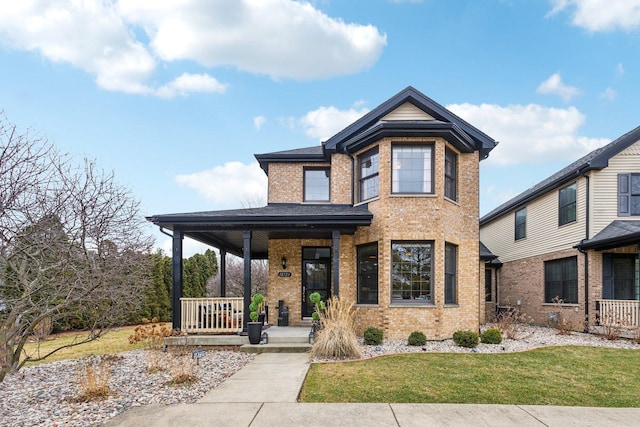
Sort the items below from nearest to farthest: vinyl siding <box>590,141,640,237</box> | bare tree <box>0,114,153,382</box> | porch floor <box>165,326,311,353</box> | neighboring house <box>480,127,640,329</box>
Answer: bare tree <box>0,114,153,382</box> < porch floor <box>165,326,311,353</box> < neighboring house <box>480,127,640,329</box> < vinyl siding <box>590,141,640,237</box>

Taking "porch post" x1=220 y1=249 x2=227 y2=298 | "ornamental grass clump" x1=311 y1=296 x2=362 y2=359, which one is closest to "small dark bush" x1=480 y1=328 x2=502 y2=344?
"ornamental grass clump" x1=311 y1=296 x2=362 y2=359

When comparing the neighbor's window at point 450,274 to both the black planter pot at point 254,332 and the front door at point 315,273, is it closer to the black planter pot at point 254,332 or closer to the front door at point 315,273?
the front door at point 315,273

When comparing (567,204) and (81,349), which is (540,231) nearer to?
(567,204)

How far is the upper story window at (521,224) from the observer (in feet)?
54.9

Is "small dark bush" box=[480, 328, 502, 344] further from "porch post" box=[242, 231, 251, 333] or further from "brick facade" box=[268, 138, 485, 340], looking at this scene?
"porch post" box=[242, 231, 251, 333]

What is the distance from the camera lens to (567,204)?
13594 mm

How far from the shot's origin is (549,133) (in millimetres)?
32312

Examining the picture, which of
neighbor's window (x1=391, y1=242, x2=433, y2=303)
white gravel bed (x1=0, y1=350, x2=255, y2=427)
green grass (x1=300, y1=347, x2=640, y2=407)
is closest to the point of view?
white gravel bed (x1=0, y1=350, x2=255, y2=427)

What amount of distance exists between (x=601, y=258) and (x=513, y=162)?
30319mm

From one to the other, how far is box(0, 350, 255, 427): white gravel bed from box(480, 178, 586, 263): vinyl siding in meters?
11.8

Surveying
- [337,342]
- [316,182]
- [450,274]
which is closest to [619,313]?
[450,274]

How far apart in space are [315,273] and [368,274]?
2.09m

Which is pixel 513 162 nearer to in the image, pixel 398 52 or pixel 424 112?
pixel 398 52

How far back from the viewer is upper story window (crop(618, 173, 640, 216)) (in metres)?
A: 12.3
